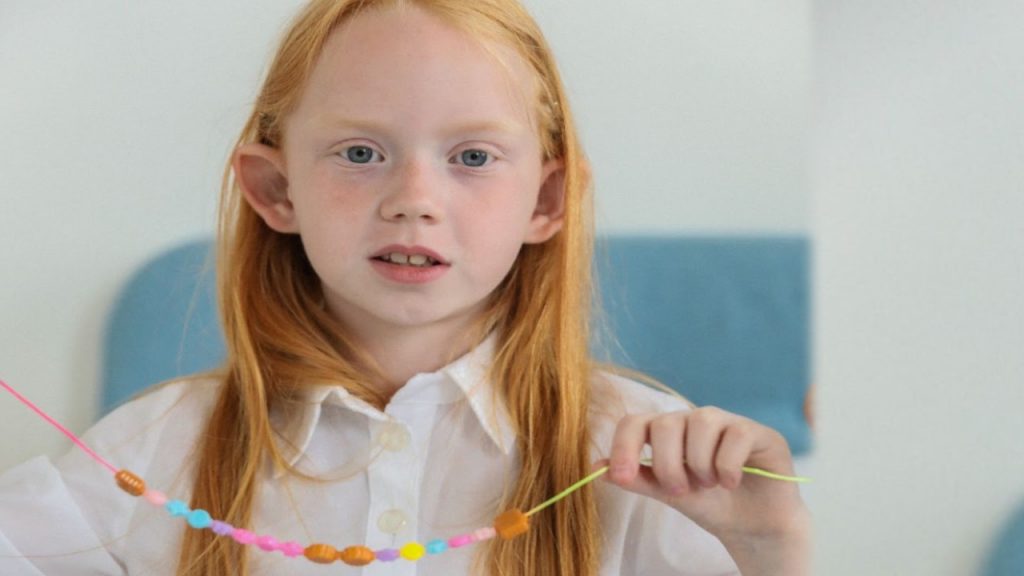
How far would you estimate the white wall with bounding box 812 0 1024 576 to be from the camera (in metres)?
0.48

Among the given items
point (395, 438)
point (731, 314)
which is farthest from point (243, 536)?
point (731, 314)

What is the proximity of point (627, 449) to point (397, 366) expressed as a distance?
0.26 m

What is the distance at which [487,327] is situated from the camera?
937mm

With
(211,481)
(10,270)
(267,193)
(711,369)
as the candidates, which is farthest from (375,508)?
(10,270)

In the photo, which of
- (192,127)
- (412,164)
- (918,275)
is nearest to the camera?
(918,275)

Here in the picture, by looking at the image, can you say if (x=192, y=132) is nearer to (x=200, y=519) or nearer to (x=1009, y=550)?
(x=200, y=519)

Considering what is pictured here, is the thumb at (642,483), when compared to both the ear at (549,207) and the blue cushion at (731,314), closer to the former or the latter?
the ear at (549,207)

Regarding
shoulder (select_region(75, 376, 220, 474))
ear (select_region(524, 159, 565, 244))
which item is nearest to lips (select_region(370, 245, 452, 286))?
ear (select_region(524, 159, 565, 244))

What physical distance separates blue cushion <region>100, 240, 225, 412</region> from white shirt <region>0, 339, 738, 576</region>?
28 cm

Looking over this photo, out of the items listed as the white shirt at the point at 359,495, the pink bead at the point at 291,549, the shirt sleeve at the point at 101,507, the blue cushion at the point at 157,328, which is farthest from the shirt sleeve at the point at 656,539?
the blue cushion at the point at 157,328

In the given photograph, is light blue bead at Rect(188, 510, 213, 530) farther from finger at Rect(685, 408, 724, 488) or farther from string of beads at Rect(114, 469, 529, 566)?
finger at Rect(685, 408, 724, 488)

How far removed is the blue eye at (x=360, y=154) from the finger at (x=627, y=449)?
0.25 metres

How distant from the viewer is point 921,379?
0.49 meters

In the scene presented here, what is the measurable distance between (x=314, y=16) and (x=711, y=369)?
1.76 feet
